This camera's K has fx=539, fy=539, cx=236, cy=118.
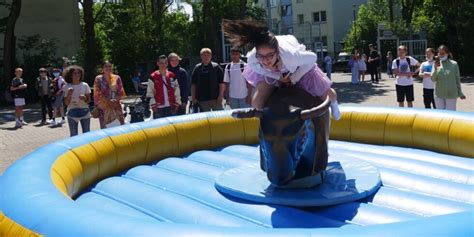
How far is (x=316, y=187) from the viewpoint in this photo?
425 centimetres

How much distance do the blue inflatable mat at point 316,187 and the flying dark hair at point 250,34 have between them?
44.2 inches

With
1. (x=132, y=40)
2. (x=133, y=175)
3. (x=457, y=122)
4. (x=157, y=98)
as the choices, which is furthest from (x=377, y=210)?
(x=132, y=40)

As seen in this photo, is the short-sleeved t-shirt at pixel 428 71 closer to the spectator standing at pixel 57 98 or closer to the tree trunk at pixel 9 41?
the spectator standing at pixel 57 98

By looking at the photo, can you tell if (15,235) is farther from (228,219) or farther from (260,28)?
(260,28)

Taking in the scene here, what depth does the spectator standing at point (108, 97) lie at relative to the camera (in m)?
7.48

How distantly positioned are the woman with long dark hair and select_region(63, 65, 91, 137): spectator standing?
3.94 meters

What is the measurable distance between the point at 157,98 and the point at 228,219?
417 centimetres

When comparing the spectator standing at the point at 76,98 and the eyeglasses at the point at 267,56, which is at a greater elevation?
the eyeglasses at the point at 267,56

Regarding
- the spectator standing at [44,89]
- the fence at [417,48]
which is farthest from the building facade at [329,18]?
the spectator standing at [44,89]

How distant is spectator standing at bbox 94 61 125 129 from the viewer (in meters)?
7.48

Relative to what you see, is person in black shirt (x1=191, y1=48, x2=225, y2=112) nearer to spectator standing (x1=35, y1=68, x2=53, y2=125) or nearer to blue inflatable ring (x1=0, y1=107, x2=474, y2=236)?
blue inflatable ring (x1=0, y1=107, x2=474, y2=236)

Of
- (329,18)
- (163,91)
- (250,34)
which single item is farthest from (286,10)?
(250,34)

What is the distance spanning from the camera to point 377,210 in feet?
12.8

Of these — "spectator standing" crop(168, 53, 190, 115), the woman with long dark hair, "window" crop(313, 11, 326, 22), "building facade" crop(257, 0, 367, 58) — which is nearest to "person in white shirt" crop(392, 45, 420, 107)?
"spectator standing" crop(168, 53, 190, 115)
